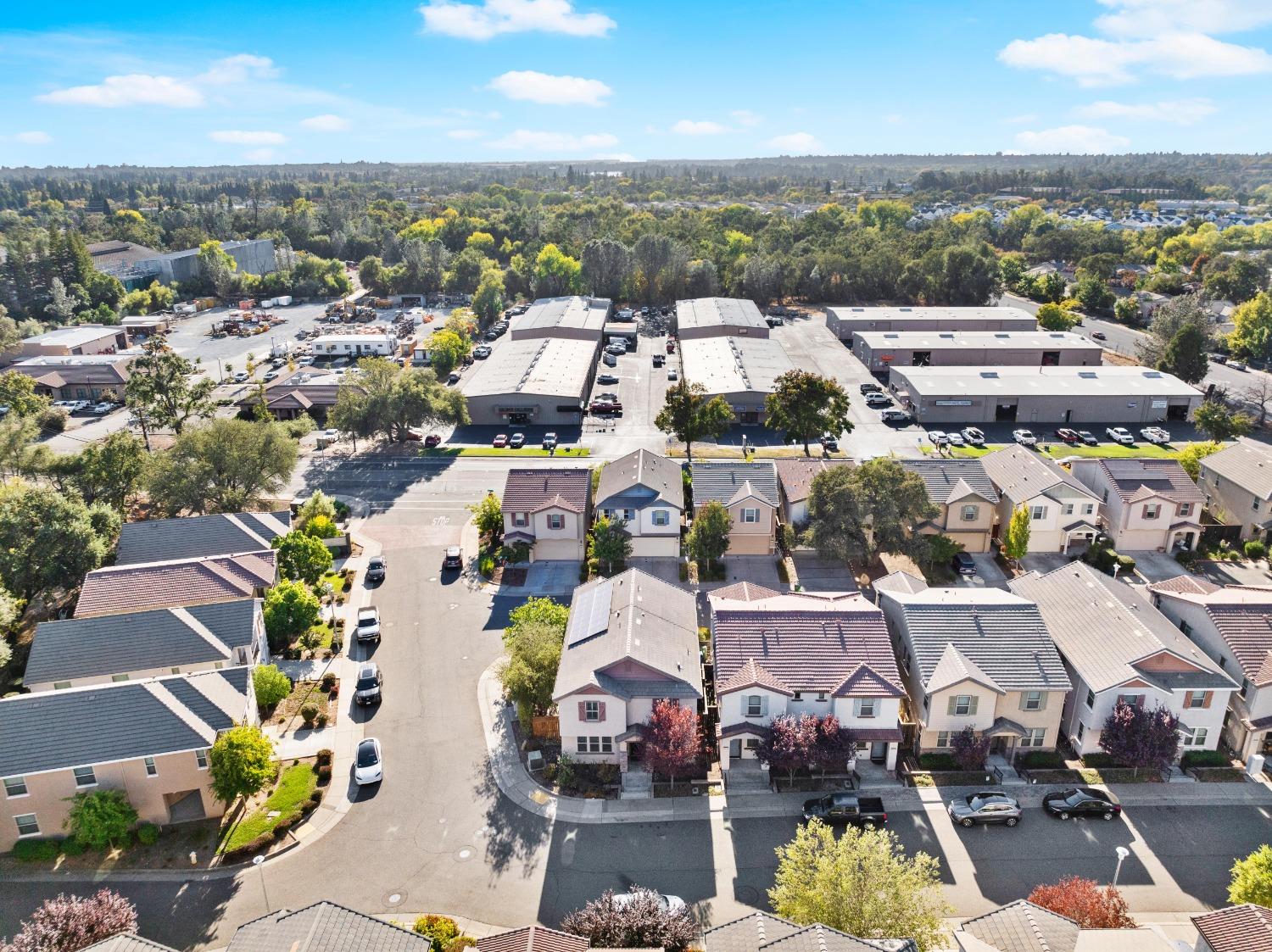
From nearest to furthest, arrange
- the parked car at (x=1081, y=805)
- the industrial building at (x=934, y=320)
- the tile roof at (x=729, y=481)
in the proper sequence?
the parked car at (x=1081, y=805), the tile roof at (x=729, y=481), the industrial building at (x=934, y=320)

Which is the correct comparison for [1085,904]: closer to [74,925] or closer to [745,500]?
[745,500]

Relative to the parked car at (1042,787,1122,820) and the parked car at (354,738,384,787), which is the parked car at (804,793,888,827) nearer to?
the parked car at (1042,787,1122,820)

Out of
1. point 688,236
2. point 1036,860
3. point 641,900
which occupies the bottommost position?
point 1036,860

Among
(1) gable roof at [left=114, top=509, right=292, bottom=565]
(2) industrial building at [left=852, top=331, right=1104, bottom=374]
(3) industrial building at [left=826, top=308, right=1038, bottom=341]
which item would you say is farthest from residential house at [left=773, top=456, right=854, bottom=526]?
(3) industrial building at [left=826, top=308, right=1038, bottom=341]

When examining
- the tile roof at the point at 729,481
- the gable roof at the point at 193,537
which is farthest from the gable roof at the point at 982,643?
the gable roof at the point at 193,537

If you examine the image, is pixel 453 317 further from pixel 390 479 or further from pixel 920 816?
pixel 920 816

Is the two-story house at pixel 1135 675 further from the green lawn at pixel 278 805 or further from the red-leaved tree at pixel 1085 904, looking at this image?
the green lawn at pixel 278 805

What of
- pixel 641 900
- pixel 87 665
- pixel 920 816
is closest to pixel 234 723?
pixel 87 665
